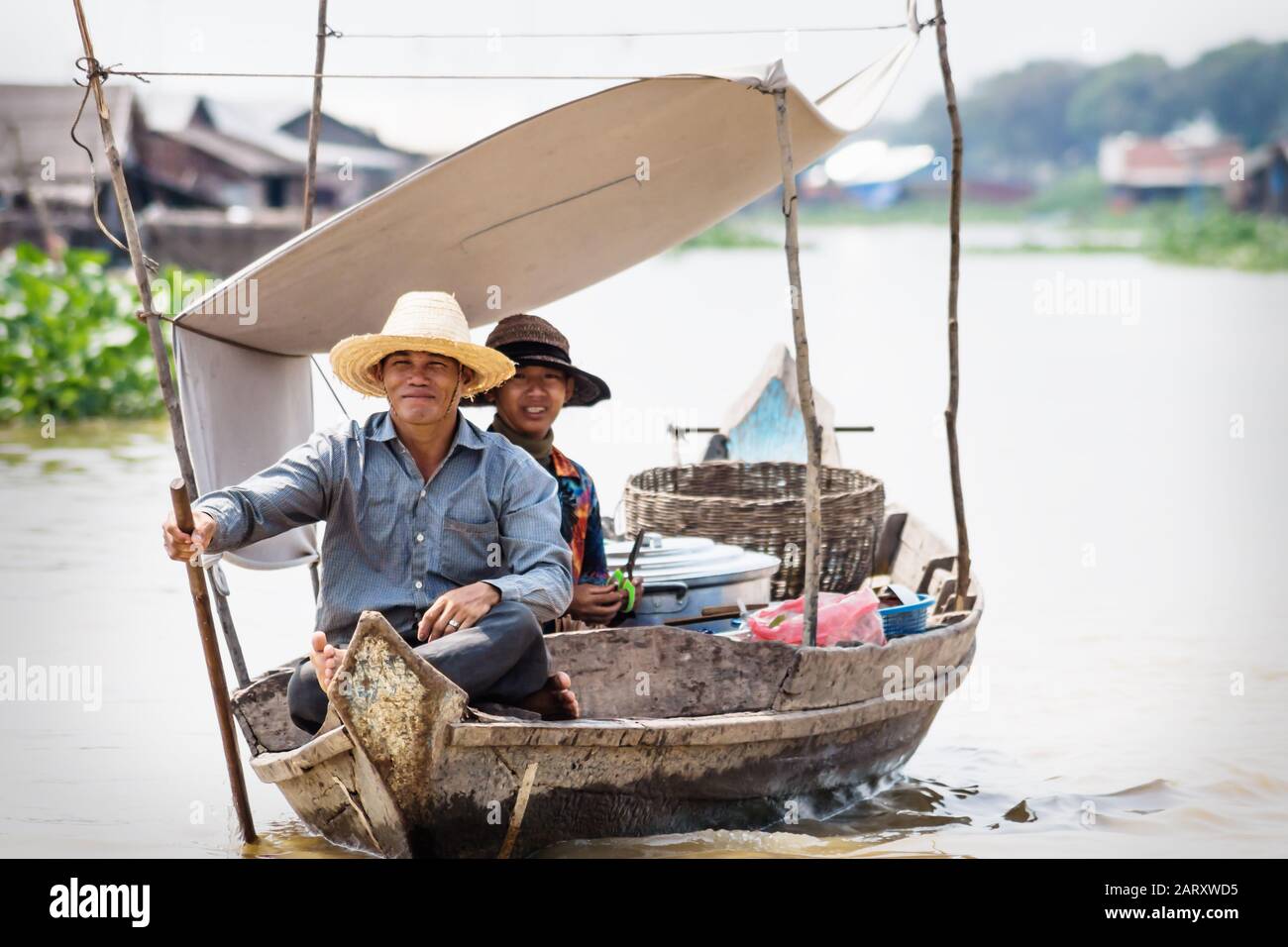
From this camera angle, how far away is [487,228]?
Result: 4129 mm

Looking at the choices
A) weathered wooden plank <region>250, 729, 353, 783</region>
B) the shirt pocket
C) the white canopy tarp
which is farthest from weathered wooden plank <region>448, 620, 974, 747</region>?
the white canopy tarp

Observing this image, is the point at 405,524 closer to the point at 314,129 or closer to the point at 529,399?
the point at 529,399

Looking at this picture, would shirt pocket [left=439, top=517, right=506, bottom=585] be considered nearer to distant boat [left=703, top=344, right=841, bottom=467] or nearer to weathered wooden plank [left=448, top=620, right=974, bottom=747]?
weathered wooden plank [left=448, top=620, right=974, bottom=747]

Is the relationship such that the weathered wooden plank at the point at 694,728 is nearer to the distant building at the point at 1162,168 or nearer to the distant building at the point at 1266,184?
the distant building at the point at 1266,184

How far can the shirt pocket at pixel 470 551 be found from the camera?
3.34m

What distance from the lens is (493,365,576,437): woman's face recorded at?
3996mm

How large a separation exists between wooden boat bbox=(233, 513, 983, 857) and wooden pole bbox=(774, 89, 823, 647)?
0.15 meters

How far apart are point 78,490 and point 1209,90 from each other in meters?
59.9

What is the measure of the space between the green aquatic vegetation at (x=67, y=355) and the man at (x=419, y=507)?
27.9ft

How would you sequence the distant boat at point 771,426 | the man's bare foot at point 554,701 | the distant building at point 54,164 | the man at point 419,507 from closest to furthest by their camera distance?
the man at point 419,507, the man's bare foot at point 554,701, the distant boat at point 771,426, the distant building at point 54,164

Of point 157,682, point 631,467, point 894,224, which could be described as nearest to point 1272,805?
point 157,682

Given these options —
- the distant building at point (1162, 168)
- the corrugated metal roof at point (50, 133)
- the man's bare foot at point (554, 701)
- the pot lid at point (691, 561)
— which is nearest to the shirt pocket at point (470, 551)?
the man's bare foot at point (554, 701)

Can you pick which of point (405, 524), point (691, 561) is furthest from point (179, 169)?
point (405, 524)

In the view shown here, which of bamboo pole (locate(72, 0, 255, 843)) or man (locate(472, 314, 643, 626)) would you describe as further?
man (locate(472, 314, 643, 626))
